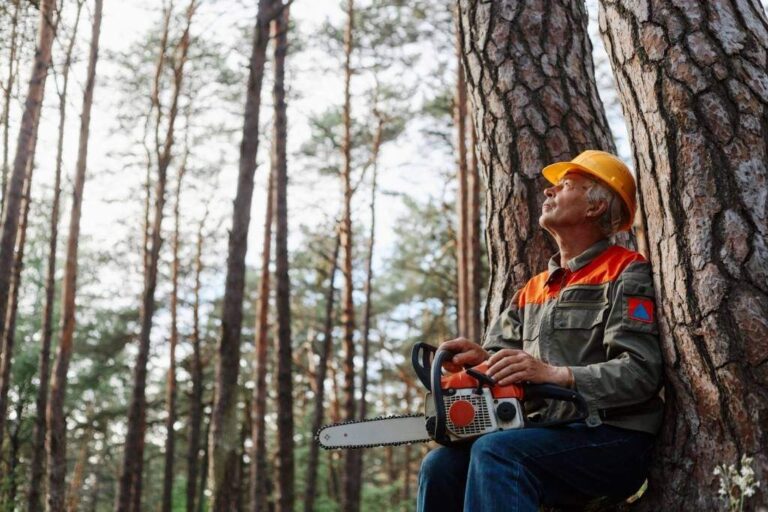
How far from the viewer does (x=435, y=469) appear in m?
2.75

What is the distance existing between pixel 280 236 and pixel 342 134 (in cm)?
715

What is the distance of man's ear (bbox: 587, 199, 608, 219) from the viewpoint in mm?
2953

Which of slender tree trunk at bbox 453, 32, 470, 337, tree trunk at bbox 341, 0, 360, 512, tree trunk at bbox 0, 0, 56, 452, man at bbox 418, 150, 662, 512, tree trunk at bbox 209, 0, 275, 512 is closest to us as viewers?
man at bbox 418, 150, 662, 512

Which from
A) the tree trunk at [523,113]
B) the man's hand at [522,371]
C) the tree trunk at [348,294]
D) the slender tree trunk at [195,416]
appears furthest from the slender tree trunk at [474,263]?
the man's hand at [522,371]

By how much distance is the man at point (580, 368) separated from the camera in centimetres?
240

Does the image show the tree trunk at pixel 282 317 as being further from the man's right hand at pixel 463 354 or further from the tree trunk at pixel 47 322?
the man's right hand at pixel 463 354

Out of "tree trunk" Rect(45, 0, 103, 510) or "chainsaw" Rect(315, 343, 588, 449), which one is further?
"tree trunk" Rect(45, 0, 103, 510)

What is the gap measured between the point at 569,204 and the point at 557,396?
87 cm

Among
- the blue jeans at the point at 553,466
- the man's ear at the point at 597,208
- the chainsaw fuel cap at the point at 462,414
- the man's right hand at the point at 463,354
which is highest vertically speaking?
the man's ear at the point at 597,208

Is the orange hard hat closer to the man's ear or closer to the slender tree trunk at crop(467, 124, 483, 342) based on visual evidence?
the man's ear

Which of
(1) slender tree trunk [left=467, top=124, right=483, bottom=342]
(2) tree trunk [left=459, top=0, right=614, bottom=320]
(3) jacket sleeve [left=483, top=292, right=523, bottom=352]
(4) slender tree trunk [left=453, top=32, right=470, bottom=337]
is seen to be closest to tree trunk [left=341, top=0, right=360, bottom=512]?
(4) slender tree trunk [left=453, top=32, right=470, bottom=337]

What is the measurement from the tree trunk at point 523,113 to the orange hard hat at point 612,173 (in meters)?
0.49

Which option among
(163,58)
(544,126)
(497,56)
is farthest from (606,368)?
(163,58)

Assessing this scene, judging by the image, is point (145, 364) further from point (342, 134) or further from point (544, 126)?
point (544, 126)
